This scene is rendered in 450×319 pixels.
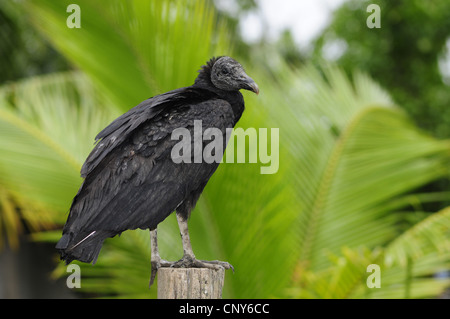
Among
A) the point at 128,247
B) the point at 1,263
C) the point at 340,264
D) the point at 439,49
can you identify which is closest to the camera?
the point at 340,264

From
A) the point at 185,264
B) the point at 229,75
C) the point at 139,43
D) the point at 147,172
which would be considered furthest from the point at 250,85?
the point at 139,43

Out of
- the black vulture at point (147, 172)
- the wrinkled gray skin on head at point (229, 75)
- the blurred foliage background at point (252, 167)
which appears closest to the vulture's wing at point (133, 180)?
the black vulture at point (147, 172)

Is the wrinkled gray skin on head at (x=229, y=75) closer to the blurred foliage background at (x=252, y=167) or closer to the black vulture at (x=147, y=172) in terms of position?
the black vulture at (x=147, y=172)

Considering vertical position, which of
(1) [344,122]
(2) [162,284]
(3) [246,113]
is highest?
(1) [344,122]

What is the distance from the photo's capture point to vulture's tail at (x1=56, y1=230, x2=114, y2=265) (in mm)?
2191

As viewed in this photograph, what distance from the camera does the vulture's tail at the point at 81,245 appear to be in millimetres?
2191

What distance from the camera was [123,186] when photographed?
2289mm

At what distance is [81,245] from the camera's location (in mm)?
2193

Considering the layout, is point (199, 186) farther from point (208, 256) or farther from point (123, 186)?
point (208, 256)

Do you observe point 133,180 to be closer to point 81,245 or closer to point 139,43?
point 81,245

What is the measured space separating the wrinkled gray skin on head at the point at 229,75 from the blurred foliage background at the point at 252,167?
970 mm

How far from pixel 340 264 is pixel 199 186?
168 cm

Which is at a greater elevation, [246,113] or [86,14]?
[86,14]
